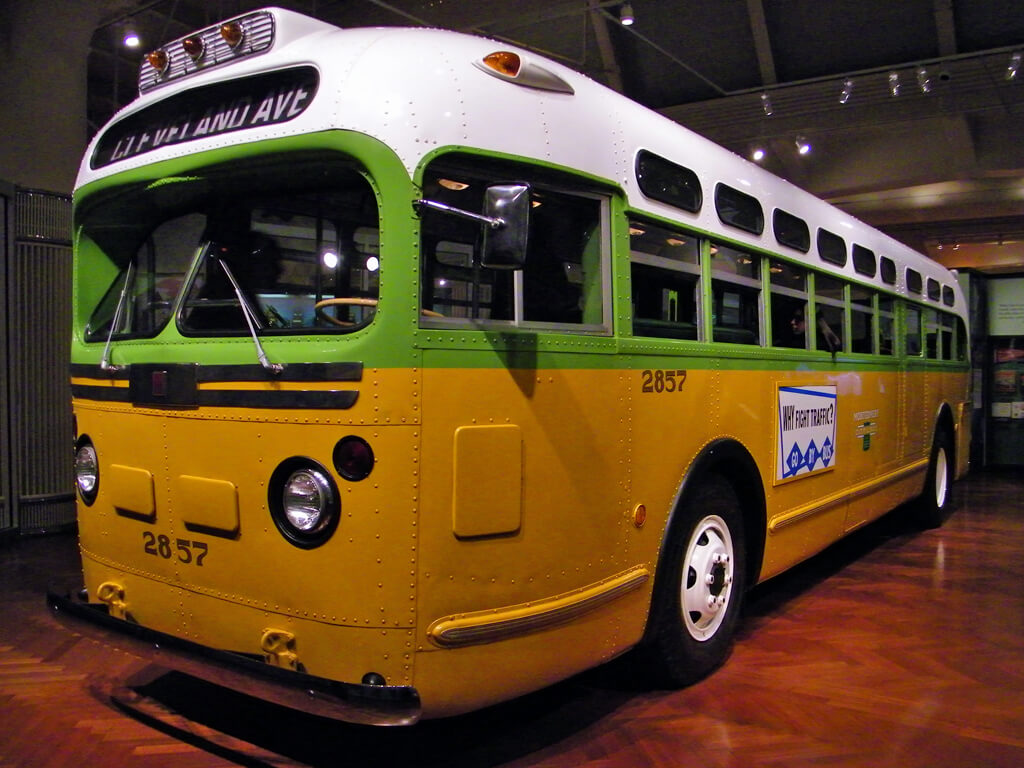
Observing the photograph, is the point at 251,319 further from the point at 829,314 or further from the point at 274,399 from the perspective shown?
the point at 829,314

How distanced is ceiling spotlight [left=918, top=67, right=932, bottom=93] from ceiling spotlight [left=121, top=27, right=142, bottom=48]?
929 cm

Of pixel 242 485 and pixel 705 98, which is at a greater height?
pixel 705 98

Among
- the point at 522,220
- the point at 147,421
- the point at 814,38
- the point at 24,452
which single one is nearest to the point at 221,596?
the point at 147,421

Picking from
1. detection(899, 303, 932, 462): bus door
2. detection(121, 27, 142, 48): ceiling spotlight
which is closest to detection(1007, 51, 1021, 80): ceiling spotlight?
detection(899, 303, 932, 462): bus door

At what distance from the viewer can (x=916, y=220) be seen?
14.2m

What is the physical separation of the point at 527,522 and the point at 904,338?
5.41m

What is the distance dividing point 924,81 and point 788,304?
18.4 ft

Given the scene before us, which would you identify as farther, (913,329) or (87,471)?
(913,329)

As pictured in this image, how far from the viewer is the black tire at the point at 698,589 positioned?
3566mm

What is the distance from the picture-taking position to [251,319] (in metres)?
2.83

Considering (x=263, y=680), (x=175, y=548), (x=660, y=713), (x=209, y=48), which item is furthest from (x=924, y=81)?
(x=263, y=680)

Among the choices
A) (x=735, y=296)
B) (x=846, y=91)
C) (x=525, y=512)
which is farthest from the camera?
(x=846, y=91)

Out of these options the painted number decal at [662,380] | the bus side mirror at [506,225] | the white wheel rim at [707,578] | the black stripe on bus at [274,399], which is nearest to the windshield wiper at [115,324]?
the black stripe on bus at [274,399]

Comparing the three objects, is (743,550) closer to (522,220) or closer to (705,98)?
(522,220)
